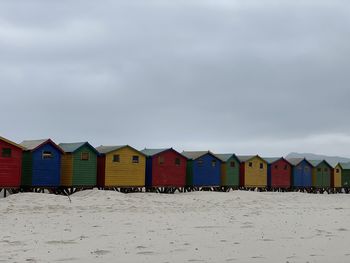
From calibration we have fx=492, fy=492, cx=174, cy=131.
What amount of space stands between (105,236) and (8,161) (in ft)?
63.7

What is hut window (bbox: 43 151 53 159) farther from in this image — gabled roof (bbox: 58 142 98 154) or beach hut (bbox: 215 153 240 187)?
beach hut (bbox: 215 153 240 187)

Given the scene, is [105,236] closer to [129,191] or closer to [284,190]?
[129,191]

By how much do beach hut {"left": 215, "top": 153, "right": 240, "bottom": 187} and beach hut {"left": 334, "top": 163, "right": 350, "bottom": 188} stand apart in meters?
23.2

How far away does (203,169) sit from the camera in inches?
1928

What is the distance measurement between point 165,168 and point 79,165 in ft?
31.0

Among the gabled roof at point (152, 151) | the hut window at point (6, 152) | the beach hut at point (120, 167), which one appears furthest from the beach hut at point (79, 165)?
the gabled roof at point (152, 151)

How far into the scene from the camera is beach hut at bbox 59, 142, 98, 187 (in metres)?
37.8

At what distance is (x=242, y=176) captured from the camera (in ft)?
179

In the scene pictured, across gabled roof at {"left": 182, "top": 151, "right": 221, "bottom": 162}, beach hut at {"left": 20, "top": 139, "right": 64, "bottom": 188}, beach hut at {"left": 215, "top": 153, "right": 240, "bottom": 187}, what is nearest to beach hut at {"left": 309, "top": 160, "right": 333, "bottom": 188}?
beach hut at {"left": 215, "top": 153, "right": 240, "bottom": 187}

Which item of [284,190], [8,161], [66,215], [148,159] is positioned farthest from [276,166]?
[66,215]

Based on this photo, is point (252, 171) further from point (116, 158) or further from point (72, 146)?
point (72, 146)

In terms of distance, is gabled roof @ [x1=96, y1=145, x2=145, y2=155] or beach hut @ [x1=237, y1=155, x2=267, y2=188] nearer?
gabled roof @ [x1=96, y1=145, x2=145, y2=155]

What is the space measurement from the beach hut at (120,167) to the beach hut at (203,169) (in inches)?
257

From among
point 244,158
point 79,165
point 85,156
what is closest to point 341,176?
point 244,158
